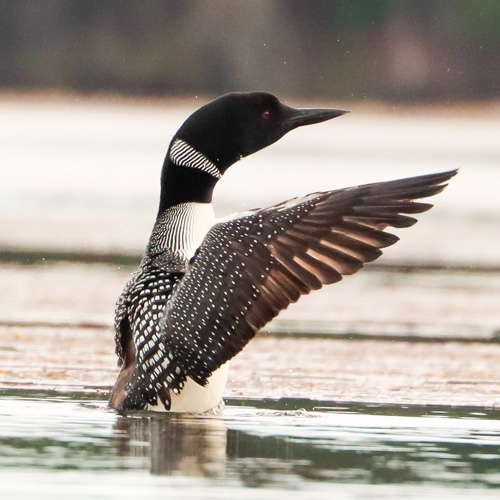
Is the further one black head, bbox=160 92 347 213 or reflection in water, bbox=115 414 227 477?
black head, bbox=160 92 347 213

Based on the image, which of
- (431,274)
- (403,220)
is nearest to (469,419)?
(403,220)

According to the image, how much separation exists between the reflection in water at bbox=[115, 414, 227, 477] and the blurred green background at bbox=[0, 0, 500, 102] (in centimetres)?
3714

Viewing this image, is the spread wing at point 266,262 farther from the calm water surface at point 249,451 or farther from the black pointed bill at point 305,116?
the black pointed bill at point 305,116

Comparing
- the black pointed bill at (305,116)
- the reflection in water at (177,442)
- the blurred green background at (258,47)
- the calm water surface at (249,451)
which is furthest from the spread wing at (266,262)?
the blurred green background at (258,47)

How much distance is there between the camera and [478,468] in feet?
17.6

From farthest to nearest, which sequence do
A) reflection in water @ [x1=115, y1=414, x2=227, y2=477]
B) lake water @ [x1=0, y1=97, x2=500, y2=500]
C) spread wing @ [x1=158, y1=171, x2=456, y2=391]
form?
1. spread wing @ [x1=158, y1=171, x2=456, y2=391]
2. reflection in water @ [x1=115, y1=414, x2=227, y2=477]
3. lake water @ [x1=0, y1=97, x2=500, y2=500]

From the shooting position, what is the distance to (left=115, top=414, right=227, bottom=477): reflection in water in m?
5.26

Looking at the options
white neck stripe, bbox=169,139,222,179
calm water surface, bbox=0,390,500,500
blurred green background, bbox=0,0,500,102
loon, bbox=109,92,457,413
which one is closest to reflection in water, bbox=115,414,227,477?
calm water surface, bbox=0,390,500,500

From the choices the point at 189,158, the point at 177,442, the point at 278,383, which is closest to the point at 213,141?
the point at 189,158

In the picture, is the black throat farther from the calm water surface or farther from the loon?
the calm water surface

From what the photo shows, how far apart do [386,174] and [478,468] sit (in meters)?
16.6

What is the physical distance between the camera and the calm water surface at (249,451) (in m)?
4.96

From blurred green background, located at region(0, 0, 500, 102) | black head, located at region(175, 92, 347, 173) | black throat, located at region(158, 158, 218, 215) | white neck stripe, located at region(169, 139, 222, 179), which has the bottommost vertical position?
black throat, located at region(158, 158, 218, 215)

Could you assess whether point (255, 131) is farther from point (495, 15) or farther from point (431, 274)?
Result: point (495, 15)
